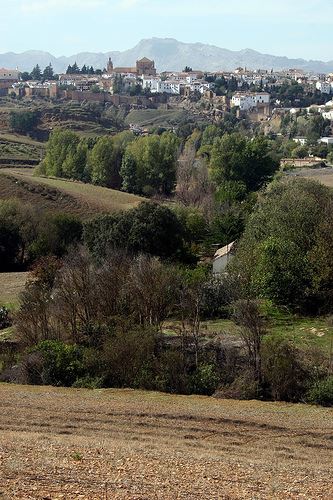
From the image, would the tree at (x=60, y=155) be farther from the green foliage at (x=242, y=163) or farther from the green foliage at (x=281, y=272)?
the green foliage at (x=281, y=272)

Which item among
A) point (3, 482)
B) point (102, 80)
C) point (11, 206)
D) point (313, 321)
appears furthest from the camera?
point (102, 80)

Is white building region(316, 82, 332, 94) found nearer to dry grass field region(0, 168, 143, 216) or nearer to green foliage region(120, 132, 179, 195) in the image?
green foliage region(120, 132, 179, 195)

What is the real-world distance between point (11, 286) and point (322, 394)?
62.6ft

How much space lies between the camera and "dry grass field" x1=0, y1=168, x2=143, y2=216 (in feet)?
178

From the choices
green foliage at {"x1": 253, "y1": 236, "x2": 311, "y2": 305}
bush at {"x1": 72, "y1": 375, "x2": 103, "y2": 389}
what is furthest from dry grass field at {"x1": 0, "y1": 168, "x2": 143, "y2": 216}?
bush at {"x1": 72, "y1": 375, "x2": 103, "y2": 389}

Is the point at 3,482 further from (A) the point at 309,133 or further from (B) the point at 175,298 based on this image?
(A) the point at 309,133

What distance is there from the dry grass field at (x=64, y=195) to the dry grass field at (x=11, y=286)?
1479 cm

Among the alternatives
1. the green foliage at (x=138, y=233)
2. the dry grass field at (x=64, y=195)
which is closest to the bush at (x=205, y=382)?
the green foliage at (x=138, y=233)

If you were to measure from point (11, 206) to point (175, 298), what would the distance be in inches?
819

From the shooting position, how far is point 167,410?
59.8 ft

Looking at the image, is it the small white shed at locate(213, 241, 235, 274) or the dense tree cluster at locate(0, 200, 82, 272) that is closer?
the small white shed at locate(213, 241, 235, 274)

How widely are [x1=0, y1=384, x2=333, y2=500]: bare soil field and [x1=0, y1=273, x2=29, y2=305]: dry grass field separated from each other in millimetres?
11051

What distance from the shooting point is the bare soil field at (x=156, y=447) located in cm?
1179

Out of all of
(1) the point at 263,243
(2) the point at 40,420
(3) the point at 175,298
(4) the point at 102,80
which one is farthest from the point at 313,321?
(4) the point at 102,80
